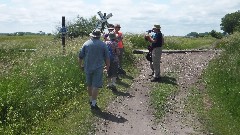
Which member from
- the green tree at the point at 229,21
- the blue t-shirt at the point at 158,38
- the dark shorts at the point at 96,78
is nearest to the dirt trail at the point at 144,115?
the dark shorts at the point at 96,78

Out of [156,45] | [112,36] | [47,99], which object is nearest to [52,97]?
[47,99]

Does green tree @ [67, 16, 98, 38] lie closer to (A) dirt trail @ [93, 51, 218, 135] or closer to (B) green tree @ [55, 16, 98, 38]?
(B) green tree @ [55, 16, 98, 38]

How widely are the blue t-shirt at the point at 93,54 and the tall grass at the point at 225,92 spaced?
3.21 meters

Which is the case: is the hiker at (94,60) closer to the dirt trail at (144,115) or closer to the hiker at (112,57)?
the dirt trail at (144,115)

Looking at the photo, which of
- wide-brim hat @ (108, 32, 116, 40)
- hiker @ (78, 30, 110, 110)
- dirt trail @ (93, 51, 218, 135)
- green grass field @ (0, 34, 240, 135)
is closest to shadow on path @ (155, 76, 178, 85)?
dirt trail @ (93, 51, 218, 135)

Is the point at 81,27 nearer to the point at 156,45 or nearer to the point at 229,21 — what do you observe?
the point at 156,45

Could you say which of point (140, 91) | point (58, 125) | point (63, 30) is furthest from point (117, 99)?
point (63, 30)

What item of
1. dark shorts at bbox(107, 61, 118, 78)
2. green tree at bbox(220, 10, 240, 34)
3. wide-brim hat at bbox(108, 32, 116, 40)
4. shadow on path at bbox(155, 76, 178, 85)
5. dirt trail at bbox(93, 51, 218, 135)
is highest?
green tree at bbox(220, 10, 240, 34)

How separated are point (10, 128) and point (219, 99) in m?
6.19

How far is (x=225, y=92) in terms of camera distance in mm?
13055

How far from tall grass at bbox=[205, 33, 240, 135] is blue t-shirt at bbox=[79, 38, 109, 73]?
3.21 m

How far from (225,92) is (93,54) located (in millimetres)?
4695

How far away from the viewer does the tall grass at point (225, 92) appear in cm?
1012

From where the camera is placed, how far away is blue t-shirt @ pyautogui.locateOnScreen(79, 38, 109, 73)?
10.9 metres
